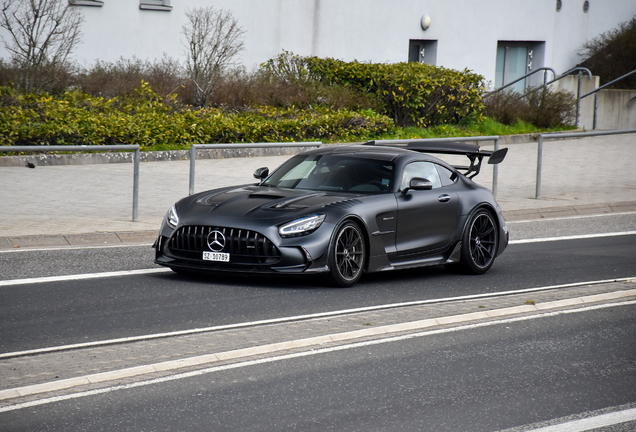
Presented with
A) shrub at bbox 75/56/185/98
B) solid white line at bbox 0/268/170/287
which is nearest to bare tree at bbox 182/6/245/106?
shrub at bbox 75/56/185/98

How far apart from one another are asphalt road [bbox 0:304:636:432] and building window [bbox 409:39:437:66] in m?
23.7

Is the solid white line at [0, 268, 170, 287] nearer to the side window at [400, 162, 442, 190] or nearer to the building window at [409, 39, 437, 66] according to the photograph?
the side window at [400, 162, 442, 190]

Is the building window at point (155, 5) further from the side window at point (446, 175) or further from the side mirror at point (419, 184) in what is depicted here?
the side mirror at point (419, 184)

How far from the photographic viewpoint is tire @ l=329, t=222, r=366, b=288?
875 cm

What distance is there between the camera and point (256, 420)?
509cm

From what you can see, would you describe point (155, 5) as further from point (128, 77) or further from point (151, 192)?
point (151, 192)

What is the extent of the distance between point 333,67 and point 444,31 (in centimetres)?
592

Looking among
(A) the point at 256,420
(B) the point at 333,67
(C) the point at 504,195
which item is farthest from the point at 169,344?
(B) the point at 333,67

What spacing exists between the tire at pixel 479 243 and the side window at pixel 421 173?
Result: 0.56 m

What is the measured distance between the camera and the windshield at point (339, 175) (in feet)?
31.6

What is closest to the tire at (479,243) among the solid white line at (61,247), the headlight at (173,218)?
the headlight at (173,218)

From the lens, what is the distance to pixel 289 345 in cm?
666

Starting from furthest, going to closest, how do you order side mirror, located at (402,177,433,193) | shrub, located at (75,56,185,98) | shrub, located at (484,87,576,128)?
shrub, located at (484,87,576,128) < shrub, located at (75,56,185,98) < side mirror, located at (402,177,433,193)

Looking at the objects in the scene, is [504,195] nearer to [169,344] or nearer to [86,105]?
[86,105]
